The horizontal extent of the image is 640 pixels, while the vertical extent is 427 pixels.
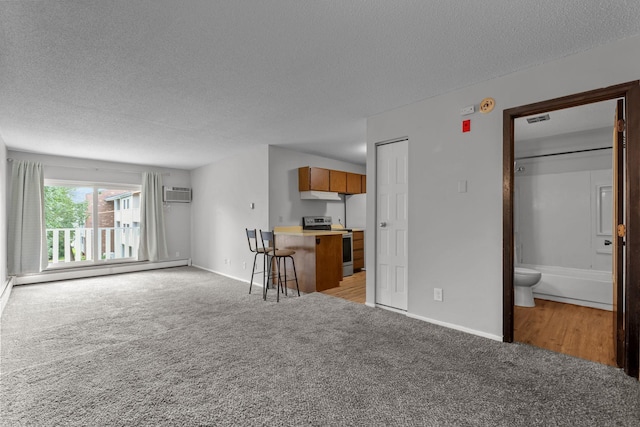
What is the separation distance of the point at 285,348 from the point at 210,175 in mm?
4995

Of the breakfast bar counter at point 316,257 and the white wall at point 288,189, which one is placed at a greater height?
the white wall at point 288,189

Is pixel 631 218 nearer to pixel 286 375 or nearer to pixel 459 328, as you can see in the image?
pixel 459 328

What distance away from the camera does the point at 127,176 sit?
653cm

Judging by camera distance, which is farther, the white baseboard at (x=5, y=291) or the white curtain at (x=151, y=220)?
the white curtain at (x=151, y=220)

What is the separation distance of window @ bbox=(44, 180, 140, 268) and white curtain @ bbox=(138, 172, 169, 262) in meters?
0.25

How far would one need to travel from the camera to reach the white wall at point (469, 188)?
245 centimetres

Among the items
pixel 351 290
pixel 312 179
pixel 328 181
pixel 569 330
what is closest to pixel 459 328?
pixel 569 330

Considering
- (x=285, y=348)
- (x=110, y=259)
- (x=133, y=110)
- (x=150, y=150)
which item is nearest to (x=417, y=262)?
(x=285, y=348)

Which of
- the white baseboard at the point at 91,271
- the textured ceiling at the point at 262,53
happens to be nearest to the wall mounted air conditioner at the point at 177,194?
the white baseboard at the point at 91,271

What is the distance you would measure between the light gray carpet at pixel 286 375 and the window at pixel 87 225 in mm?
2901

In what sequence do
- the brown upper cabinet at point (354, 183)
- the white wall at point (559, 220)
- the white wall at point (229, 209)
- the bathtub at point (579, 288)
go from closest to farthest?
1. the bathtub at point (579, 288)
2. the white wall at point (559, 220)
3. the white wall at point (229, 209)
4. the brown upper cabinet at point (354, 183)

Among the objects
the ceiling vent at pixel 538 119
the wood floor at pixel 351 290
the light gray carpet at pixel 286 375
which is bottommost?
the wood floor at pixel 351 290

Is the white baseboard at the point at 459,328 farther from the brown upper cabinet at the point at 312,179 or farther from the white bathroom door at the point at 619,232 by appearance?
the brown upper cabinet at the point at 312,179

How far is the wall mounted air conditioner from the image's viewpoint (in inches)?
272
